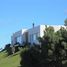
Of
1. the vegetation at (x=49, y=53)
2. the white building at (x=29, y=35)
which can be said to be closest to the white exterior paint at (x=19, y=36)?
the white building at (x=29, y=35)

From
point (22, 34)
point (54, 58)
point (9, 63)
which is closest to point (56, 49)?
point (54, 58)

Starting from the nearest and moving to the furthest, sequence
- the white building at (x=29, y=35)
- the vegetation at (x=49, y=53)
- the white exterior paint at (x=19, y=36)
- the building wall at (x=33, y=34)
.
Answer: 1. the vegetation at (x=49, y=53)
2. the white building at (x=29, y=35)
3. the building wall at (x=33, y=34)
4. the white exterior paint at (x=19, y=36)

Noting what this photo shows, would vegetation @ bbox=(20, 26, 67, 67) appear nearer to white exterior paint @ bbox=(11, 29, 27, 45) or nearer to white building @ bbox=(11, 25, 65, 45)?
white building @ bbox=(11, 25, 65, 45)

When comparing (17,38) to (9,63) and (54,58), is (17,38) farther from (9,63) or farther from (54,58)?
(54,58)

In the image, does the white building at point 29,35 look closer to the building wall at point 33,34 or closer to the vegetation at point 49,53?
the building wall at point 33,34

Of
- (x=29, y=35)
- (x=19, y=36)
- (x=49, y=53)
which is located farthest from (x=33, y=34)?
(x=49, y=53)

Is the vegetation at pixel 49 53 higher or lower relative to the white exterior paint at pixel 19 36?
lower

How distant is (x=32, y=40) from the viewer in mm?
64625

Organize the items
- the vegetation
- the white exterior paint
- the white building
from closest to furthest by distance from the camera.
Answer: the vegetation < the white building < the white exterior paint

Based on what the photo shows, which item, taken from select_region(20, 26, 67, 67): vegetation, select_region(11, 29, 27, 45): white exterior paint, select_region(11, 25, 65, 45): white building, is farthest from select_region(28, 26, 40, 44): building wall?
select_region(20, 26, 67, 67): vegetation

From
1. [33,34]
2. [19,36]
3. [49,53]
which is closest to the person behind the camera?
[49,53]

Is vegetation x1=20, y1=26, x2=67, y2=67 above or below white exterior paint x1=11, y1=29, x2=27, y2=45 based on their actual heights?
below

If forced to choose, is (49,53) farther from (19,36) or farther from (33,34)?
(19,36)

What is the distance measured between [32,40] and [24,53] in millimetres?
22605
